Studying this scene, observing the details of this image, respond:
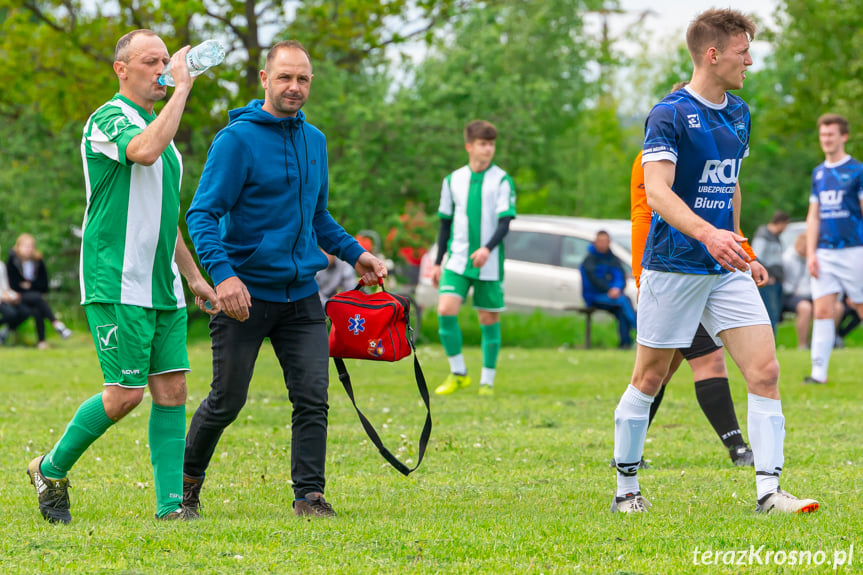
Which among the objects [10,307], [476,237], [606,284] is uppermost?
[476,237]

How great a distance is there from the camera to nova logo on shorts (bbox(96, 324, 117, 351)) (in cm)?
504

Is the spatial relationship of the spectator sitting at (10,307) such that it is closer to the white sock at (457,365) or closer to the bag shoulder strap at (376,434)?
the white sock at (457,365)

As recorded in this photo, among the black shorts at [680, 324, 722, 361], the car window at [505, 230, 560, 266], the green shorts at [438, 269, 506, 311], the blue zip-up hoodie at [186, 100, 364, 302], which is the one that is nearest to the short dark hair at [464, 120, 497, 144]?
the green shorts at [438, 269, 506, 311]

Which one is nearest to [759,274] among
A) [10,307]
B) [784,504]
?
[784,504]

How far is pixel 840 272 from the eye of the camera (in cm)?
1123

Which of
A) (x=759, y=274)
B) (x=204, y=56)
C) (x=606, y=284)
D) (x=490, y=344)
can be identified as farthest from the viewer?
(x=606, y=284)

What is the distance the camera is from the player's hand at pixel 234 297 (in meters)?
5.02

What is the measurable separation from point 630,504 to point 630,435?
314 mm

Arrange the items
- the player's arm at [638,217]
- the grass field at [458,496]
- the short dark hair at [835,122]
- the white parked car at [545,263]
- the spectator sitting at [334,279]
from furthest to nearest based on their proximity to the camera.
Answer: the white parked car at [545,263] → the spectator sitting at [334,279] → the short dark hair at [835,122] → the player's arm at [638,217] → the grass field at [458,496]

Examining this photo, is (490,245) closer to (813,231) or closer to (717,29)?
(813,231)

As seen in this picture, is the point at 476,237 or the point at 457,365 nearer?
the point at 476,237

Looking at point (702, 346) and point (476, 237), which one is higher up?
point (476, 237)

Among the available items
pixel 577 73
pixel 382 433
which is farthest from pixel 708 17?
pixel 577 73

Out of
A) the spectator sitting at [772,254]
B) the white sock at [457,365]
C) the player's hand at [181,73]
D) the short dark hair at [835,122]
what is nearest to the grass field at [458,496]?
the white sock at [457,365]
